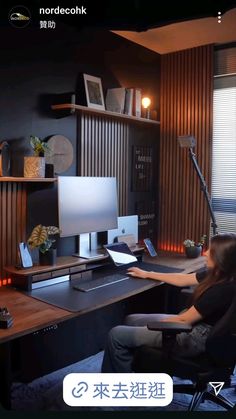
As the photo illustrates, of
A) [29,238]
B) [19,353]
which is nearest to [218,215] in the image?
[29,238]

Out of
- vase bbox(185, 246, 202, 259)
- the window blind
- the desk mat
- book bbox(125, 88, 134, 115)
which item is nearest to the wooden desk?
the desk mat

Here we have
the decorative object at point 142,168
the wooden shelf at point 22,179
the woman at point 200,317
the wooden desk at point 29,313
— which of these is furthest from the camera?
the decorative object at point 142,168

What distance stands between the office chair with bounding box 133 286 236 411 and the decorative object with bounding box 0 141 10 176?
1122 mm

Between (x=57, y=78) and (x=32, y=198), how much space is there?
0.79m

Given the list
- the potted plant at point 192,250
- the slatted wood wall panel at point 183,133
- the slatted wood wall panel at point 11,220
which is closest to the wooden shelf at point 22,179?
the slatted wood wall panel at point 11,220

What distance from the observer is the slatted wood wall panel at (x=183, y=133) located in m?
3.08

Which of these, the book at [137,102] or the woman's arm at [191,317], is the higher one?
the book at [137,102]

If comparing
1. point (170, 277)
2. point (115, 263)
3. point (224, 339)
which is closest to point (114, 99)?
point (115, 263)

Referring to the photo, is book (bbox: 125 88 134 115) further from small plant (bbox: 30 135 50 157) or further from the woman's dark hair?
the woman's dark hair

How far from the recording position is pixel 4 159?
2.13 metres

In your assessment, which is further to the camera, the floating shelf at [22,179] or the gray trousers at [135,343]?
the floating shelf at [22,179]

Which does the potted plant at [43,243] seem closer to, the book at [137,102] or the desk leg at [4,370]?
the desk leg at [4,370]

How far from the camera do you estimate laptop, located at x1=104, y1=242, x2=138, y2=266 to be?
8.26 feet

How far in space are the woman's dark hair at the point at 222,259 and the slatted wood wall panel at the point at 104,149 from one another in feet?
4.07
